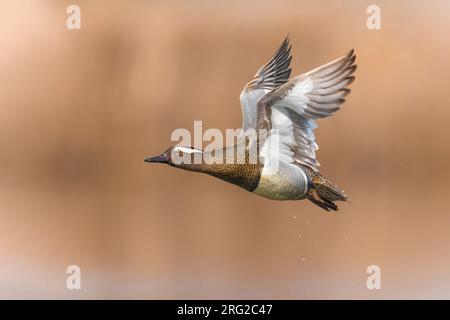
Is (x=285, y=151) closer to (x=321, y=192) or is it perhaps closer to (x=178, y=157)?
(x=321, y=192)

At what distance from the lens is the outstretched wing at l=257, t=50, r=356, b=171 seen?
52.1 inches

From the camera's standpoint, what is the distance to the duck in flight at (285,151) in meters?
1.35

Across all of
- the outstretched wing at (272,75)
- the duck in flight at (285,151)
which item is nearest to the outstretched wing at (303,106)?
the duck in flight at (285,151)

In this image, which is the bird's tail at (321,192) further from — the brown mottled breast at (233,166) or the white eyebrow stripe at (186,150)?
the white eyebrow stripe at (186,150)

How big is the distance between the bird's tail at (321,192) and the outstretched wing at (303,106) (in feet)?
0.07

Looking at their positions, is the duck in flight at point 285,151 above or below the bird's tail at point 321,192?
above

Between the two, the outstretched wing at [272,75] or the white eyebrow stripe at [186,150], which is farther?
the outstretched wing at [272,75]

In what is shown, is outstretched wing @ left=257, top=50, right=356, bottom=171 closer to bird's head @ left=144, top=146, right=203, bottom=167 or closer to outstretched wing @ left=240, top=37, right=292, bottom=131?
bird's head @ left=144, top=146, right=203, bottom=167

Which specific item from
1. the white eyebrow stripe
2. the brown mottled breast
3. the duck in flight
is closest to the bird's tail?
the duck in flight

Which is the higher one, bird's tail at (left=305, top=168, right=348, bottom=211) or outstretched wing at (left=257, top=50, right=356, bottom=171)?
outstretched wing at (left=257, top=50, right=356, bottom=171)

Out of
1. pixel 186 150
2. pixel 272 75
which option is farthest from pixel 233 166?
pixel 272 75

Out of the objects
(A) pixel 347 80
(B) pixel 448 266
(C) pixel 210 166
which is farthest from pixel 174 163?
(B) pixel 448 266

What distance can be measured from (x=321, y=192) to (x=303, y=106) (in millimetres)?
185

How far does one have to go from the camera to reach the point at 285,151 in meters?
1.42
